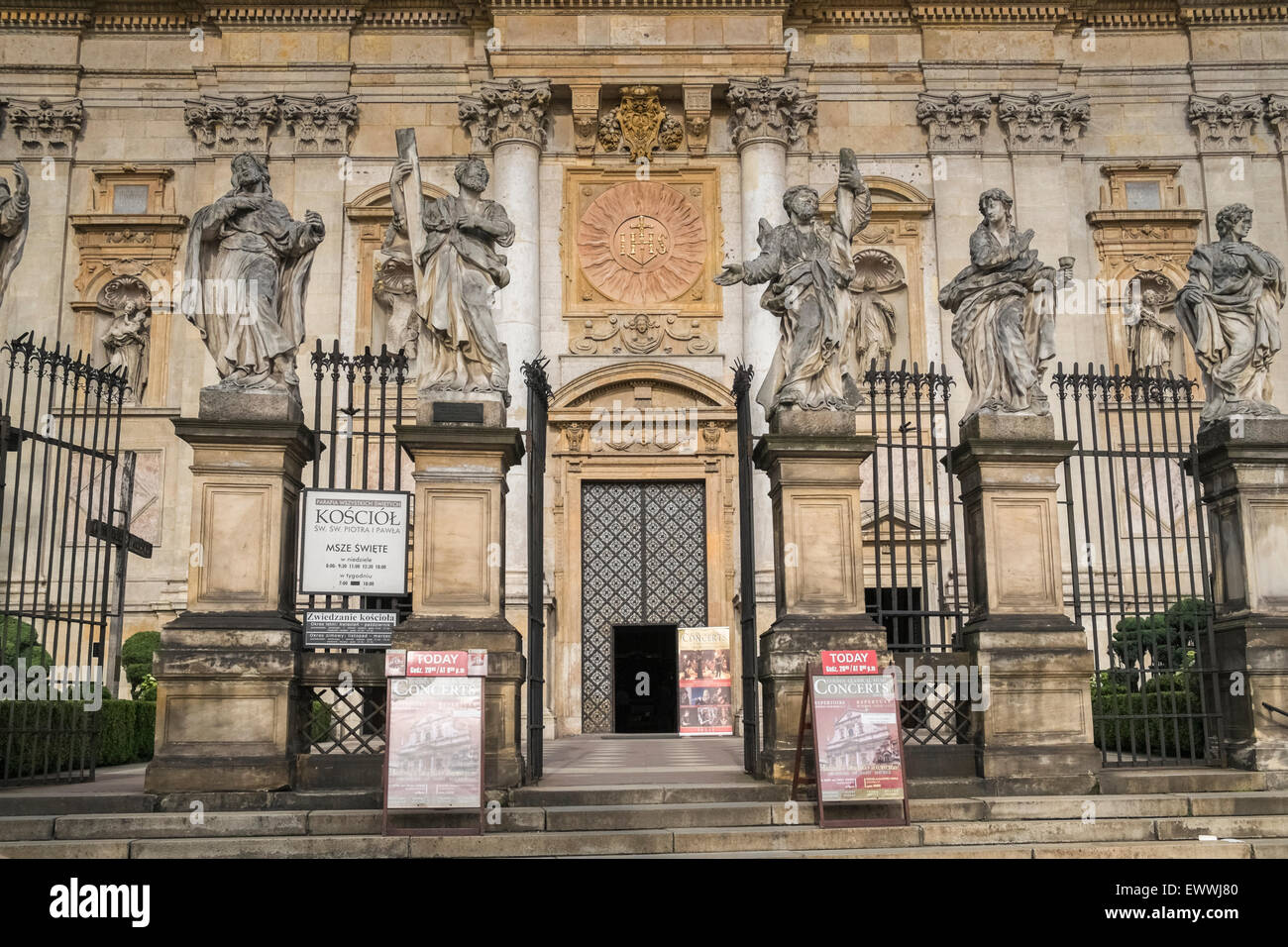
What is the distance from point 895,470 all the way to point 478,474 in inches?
510

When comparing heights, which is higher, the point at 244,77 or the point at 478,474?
the point at 244,77

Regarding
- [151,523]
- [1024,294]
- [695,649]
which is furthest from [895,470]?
[151,523]

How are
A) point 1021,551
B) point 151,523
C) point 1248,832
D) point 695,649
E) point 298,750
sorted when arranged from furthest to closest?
point 151,523 < point 695,649 < point 1021,551 < point 298,750 < point 1248,832

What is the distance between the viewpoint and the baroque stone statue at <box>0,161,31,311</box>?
1167 centimetres

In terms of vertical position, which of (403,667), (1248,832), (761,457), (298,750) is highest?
(761,457)

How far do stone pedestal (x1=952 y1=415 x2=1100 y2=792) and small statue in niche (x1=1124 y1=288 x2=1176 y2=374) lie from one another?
1390cm

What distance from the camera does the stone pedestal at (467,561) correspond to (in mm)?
10664

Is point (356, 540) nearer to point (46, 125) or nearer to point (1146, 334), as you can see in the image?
point (46, 125)

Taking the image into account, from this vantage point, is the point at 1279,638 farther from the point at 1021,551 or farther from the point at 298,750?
the point at 298,750

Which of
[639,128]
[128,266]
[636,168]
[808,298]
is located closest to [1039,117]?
[639,128]

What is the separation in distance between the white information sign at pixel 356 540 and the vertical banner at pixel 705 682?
35.9ft

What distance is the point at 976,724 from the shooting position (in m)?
11.2

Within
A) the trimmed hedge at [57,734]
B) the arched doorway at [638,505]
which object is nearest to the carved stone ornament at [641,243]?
the arched doorway at [638,505]

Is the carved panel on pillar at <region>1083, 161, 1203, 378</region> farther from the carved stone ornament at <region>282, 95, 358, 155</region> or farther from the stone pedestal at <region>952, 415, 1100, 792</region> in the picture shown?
the carved stone ornament at <region>282, 95, 358, 155</region>
